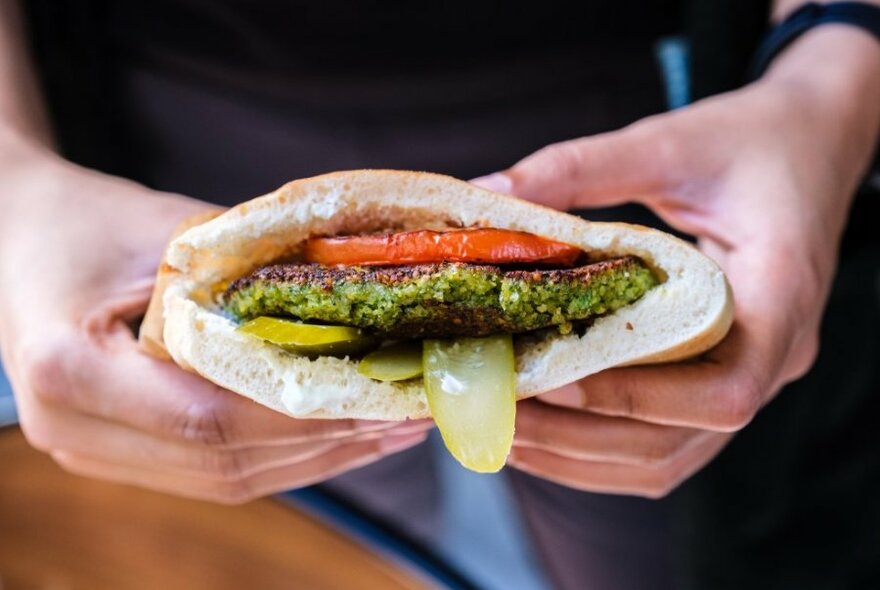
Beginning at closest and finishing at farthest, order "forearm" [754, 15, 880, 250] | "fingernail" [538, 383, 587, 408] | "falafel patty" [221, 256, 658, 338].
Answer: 1. "falafel patty" [221, 256, 658, 338]
2. "fingernail" [538, 383, 587, 408]
3. "forearm" [754, 15, 880, 250]

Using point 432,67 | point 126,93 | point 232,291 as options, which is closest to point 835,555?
point 432,67

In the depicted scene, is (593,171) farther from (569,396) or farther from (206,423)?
(206,423)

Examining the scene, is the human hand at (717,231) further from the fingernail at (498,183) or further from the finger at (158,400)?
the finger at (158,400)

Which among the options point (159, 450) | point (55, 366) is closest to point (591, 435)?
point (159, 450)

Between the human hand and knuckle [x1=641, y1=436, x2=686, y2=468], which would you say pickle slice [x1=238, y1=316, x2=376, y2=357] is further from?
knuckle [x1=641, y1=436, x2=686, y2=468]

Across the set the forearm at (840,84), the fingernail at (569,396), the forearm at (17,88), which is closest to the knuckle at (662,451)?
the fingernail at (569,396)

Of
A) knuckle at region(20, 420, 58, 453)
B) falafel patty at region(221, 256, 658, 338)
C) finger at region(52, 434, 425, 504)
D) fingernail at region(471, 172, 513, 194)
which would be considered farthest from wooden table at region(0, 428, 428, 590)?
fingernail at region(471, 172, 513, 194)
